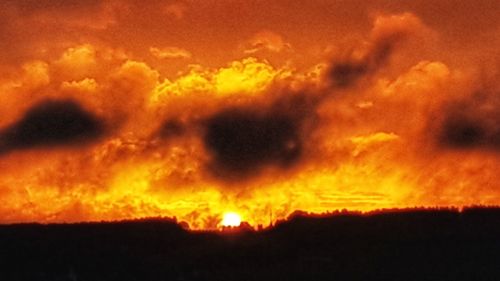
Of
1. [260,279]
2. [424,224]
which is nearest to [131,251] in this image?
[260,279]

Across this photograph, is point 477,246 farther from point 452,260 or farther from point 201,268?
point 201,268

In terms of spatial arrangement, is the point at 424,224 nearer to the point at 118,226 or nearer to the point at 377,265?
the point at 377,265

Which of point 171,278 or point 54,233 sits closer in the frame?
point 171,278

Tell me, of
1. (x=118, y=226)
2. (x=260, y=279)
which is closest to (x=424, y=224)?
(x=260, y=279)

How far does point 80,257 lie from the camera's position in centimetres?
6669

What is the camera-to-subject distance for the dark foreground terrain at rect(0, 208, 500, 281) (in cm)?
6425

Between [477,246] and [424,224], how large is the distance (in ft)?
8.80

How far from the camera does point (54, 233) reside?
69125mm

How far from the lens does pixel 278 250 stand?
219 ft

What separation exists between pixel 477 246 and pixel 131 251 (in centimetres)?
1389

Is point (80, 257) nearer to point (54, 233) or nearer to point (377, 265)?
point (54, 233)

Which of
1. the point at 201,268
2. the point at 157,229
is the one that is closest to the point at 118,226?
the point at 157,229

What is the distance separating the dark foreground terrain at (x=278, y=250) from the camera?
6425cm

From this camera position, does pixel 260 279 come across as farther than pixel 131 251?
No
